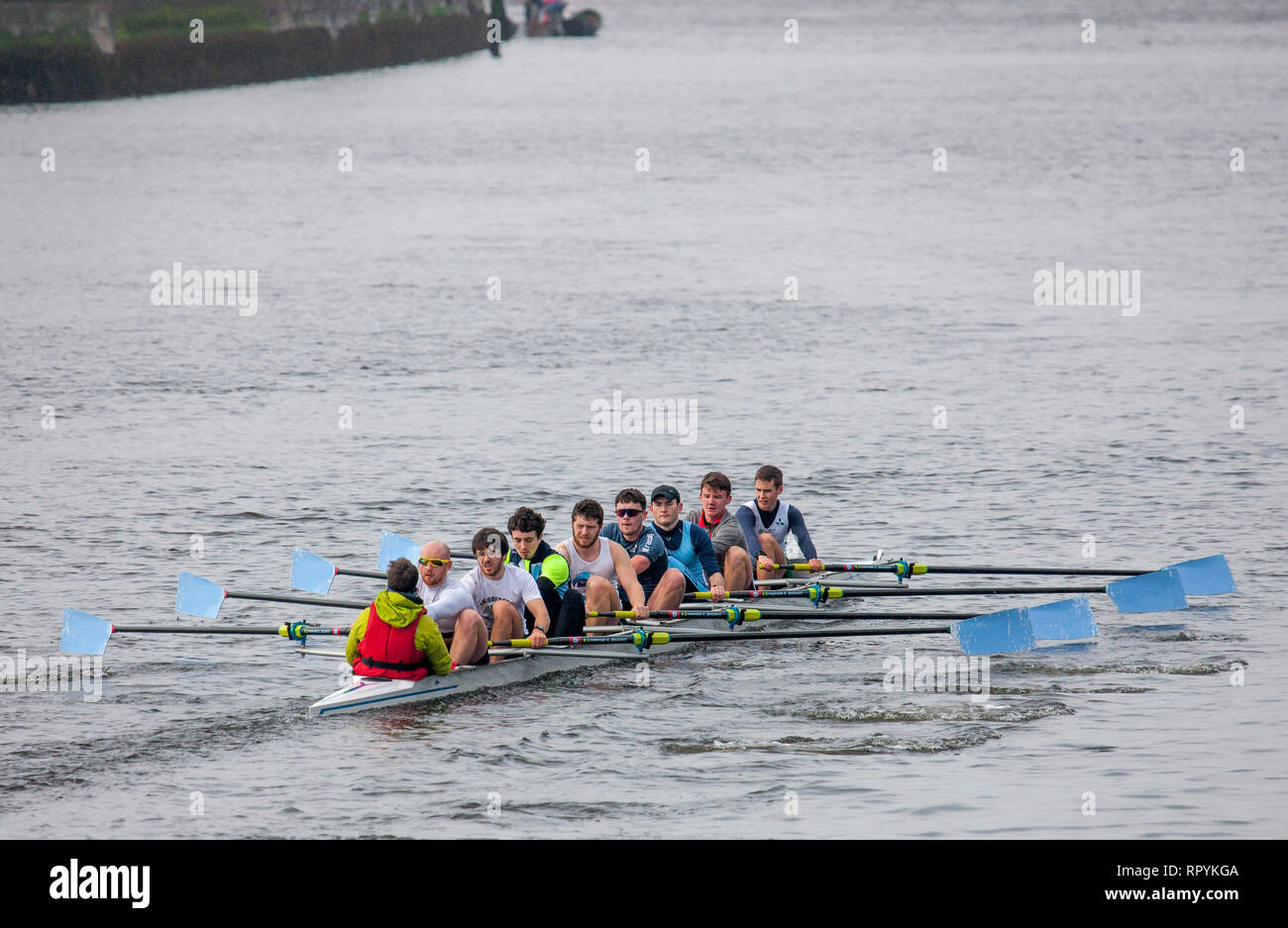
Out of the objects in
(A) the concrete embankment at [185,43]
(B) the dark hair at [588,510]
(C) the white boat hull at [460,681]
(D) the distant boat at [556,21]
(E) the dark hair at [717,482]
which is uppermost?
(D) the distant boat at [556,21]

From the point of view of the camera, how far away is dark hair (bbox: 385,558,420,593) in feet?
48.2

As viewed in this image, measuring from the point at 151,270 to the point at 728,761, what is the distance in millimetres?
33563

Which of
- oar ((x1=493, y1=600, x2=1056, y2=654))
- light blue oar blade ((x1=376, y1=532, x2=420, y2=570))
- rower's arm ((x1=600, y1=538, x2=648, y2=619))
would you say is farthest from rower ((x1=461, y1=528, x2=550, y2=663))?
light blue oar blade ((x1=376, y1=532, x2=420, y2=570))

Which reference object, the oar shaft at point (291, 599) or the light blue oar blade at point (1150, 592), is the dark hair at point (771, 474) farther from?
the oar shaft at point (291, 599)

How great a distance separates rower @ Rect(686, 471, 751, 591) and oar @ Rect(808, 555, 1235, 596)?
0.78 m

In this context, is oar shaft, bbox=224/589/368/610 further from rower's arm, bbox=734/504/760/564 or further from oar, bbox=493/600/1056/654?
rower's arm, bbox=734/504/760/564

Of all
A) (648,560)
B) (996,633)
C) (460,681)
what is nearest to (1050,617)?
(996,633)

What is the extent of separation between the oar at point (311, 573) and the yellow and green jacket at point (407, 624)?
3.88 metres

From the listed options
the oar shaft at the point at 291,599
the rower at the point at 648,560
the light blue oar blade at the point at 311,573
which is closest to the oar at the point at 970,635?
the rower at the point at 648,560

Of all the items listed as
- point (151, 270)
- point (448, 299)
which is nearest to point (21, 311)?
point (151, 270)

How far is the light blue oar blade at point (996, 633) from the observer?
55.4ft

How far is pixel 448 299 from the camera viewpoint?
4091 centimetres

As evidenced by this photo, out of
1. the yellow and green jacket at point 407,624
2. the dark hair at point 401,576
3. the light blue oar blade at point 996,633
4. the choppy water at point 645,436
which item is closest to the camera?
the choppy water at point 645,436
